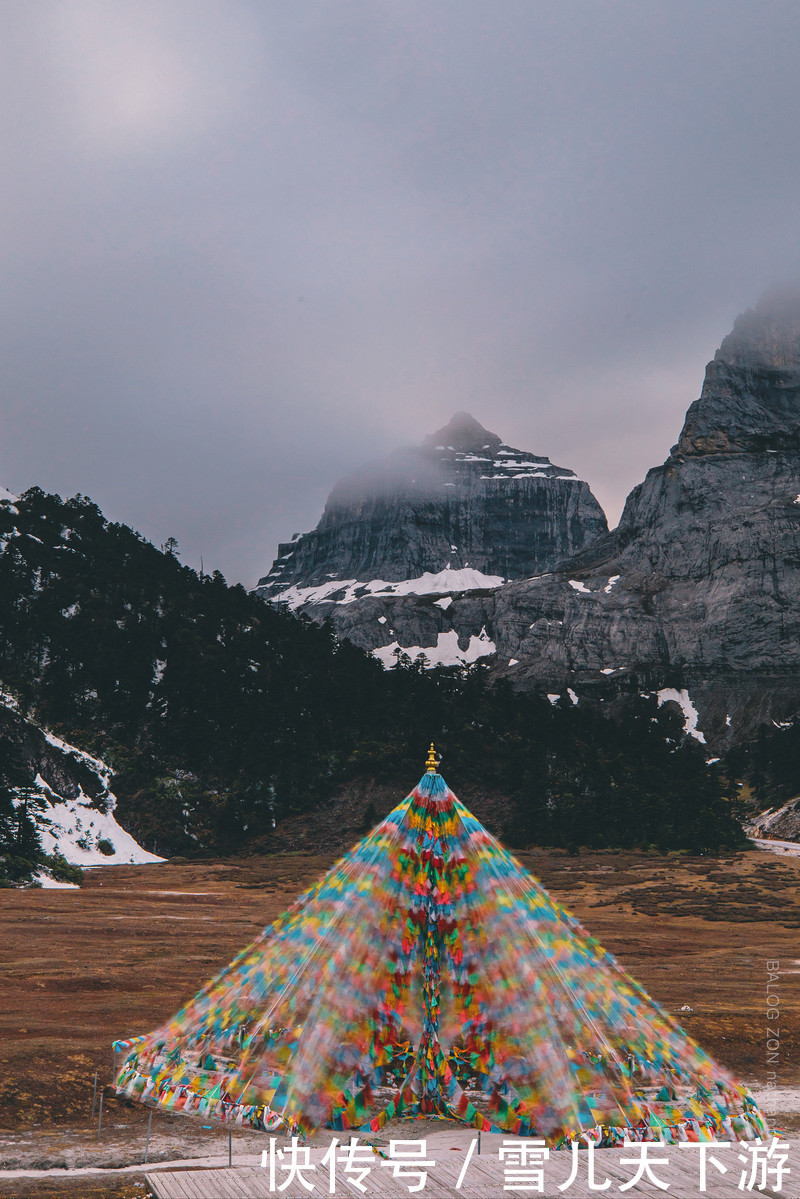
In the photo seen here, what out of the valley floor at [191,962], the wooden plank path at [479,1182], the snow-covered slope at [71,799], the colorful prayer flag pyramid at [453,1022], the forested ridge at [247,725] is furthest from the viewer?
the forested ridge at [247,725]

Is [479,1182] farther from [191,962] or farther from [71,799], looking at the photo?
[71,799]

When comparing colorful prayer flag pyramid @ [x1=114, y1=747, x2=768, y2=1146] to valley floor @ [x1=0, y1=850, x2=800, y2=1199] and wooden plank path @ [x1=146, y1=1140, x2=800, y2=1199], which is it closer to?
wooden plank path @ [x1=146, y1=1140, x2=800, y2=1199]

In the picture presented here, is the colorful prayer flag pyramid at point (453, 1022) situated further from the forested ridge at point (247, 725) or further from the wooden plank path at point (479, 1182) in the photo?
the forested ridge at point (247, 725)

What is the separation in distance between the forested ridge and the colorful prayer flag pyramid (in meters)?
89.6

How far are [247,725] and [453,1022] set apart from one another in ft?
354

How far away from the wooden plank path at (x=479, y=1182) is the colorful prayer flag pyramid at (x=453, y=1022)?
1.11 metres

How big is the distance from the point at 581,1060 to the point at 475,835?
463 cm

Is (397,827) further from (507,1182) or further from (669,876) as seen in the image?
(669,876)

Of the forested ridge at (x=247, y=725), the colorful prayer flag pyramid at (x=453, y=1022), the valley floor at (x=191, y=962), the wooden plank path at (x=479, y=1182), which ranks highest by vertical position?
the forested ridge at (x=247, y=725)

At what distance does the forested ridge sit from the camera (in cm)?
10888

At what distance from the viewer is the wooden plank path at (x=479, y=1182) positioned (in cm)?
1442

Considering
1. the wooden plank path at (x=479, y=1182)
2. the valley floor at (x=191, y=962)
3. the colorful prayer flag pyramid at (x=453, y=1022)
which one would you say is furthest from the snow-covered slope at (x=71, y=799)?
the wooden plank path at (x=479, y=1182)

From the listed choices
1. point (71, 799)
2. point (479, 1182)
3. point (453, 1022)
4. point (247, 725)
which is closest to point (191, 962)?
point (453, 1022)

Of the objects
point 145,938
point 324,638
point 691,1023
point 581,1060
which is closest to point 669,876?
point 145,938
